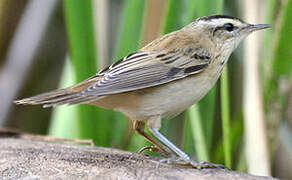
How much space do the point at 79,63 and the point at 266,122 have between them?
1.34 metres

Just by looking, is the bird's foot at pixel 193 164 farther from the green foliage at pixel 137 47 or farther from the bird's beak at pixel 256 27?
the bird's beak at pixel 256 27

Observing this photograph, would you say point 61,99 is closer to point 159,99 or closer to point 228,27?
point 159,99

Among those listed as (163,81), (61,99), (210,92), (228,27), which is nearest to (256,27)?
(228,27)

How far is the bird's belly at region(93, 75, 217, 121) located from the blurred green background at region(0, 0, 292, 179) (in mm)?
295

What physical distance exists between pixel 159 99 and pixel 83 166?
677 mm

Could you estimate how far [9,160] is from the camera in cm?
273

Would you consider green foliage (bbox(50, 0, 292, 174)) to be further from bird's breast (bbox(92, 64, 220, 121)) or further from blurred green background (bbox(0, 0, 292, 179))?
bird's breast (bbox(92, 64, 220, 121))

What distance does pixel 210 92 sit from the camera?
3703 mm

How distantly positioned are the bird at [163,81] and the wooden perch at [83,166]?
17 cm

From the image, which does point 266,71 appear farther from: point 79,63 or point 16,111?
point 16,111

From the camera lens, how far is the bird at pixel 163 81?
2980 millimetres

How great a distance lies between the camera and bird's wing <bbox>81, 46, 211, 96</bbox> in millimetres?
3029

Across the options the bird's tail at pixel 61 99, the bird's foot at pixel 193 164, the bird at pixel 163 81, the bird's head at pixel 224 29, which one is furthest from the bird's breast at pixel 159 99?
the bird's head at pixel 224 29

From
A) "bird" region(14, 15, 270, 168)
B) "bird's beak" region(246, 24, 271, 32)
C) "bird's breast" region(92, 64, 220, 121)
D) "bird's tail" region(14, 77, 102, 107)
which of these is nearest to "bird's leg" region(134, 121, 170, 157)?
"bird" region(14, 15, 270, 168)
